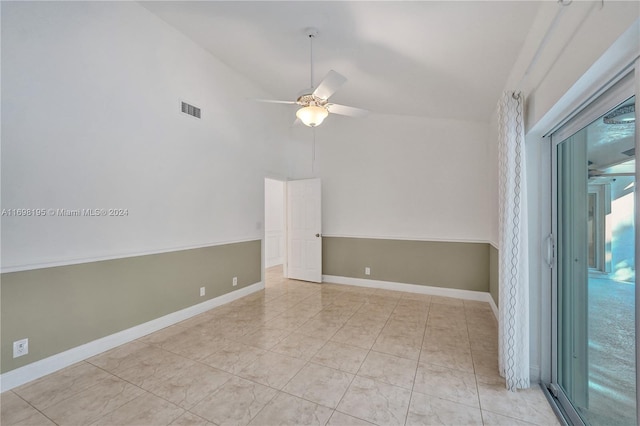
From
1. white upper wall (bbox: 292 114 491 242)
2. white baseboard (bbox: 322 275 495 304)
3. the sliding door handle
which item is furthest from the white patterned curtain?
white upper wall (bbox: 292 114 491 242)

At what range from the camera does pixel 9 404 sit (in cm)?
194

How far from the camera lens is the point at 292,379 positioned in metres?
2.22

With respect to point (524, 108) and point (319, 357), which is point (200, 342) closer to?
point (319, 357)

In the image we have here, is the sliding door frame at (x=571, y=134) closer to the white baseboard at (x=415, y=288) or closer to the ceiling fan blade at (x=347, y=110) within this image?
the ceiling fan blade at (x=347, y=110)

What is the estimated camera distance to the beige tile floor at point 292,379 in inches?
72.2

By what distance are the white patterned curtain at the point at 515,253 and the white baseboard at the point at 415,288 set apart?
205 centimetres

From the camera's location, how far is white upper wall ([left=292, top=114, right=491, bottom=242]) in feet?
14.2

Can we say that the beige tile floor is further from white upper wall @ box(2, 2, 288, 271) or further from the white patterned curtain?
white upper wall @ box(2, 2, 288, 271)

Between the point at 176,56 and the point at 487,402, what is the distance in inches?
184

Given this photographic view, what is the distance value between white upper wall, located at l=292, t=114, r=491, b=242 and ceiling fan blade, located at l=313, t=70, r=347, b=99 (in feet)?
7.95

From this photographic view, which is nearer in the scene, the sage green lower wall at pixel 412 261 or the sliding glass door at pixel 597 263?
the sliding glass door at pixel 597 263

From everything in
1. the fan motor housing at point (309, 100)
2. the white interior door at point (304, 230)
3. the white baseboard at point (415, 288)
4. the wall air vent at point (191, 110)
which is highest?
the wall air vent at point (191, 110)

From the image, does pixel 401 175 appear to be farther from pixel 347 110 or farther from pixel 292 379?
pixel 292 379

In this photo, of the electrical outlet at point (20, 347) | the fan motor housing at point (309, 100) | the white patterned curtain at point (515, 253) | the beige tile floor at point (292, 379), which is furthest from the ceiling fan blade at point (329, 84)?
the electrical outlet at point (20, 347)
